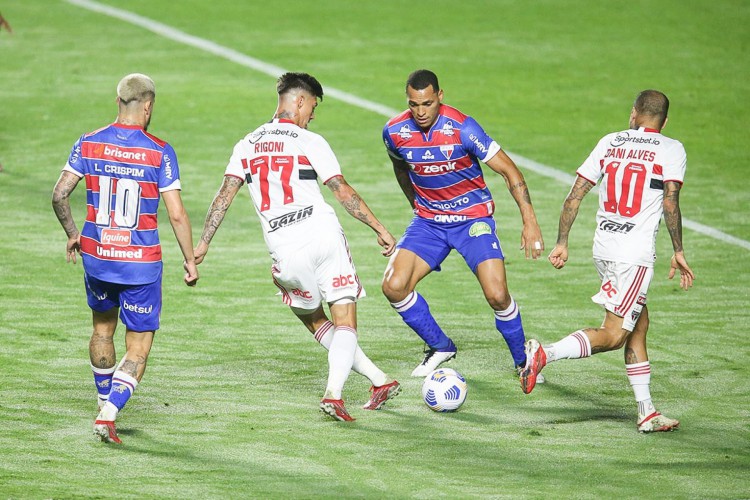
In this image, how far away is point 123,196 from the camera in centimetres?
799

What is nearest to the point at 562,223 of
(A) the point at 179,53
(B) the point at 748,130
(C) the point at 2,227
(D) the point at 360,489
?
(D) the point at 360,489

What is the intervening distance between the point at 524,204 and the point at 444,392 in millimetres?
1494

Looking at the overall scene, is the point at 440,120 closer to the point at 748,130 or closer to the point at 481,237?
the point at 481,237

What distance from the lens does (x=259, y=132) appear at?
340 inches

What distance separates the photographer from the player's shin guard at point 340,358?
8438 millimetres

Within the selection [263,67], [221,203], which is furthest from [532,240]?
[263,67]

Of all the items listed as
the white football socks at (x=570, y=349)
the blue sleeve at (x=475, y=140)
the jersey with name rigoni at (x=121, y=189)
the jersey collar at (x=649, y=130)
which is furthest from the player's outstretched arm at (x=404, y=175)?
the jersey with name rigoni at (x=121, y=189)

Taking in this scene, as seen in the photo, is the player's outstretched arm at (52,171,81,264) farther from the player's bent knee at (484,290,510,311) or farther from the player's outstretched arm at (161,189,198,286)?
the player's bent knee at (484,290,510,311)

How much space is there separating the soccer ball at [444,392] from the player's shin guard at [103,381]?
2.15 meters

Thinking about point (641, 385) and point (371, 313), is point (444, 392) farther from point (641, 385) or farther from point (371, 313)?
point (371, 313)

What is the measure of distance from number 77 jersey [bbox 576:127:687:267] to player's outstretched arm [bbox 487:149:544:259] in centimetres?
52

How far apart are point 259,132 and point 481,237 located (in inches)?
78.1

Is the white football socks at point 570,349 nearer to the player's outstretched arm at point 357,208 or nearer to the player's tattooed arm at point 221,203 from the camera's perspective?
the player's outstretched arm at point 357,208

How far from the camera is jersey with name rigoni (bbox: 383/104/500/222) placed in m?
9.52
